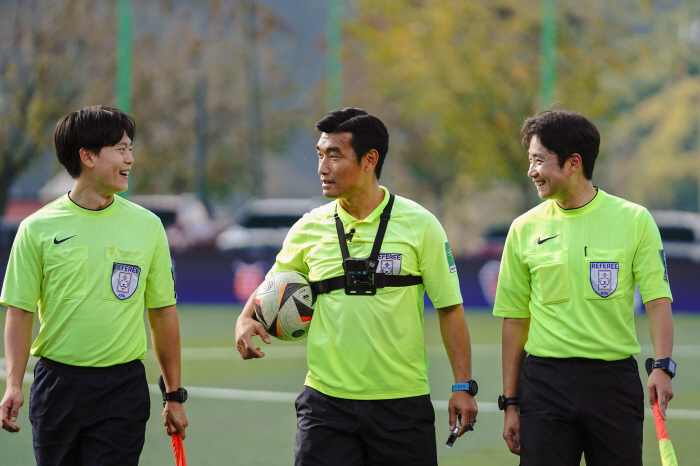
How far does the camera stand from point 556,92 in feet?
71.5

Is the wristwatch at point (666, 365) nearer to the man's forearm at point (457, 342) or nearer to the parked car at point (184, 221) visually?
the man's forearm at point (457, 342)

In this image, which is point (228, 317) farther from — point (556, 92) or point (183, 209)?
point (556, 92)

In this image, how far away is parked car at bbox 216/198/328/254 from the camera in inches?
746

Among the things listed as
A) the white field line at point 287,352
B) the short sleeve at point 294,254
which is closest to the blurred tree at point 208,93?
the white field line at point 287,352

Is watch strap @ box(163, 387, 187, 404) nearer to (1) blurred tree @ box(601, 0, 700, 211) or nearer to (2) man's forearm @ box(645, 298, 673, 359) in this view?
(2) man's forearm @ box(645, 298, 673, 359)

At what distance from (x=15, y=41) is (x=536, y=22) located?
37.9 feet

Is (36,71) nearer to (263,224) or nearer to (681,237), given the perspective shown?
(263,224)

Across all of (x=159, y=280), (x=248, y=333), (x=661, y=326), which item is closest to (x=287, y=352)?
(x=159, y=280)

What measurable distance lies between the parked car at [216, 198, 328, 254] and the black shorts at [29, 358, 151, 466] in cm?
1420

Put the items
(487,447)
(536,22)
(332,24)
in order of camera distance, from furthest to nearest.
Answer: (536,22), (332,24), (487,447)

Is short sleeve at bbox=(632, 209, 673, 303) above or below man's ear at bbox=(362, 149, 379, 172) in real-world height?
below

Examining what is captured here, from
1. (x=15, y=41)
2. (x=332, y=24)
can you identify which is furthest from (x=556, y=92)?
(x=15, y=41)

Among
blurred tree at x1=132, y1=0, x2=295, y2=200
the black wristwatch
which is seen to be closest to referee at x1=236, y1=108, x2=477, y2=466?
the black wristwatch

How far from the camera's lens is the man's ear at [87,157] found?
172 inches
